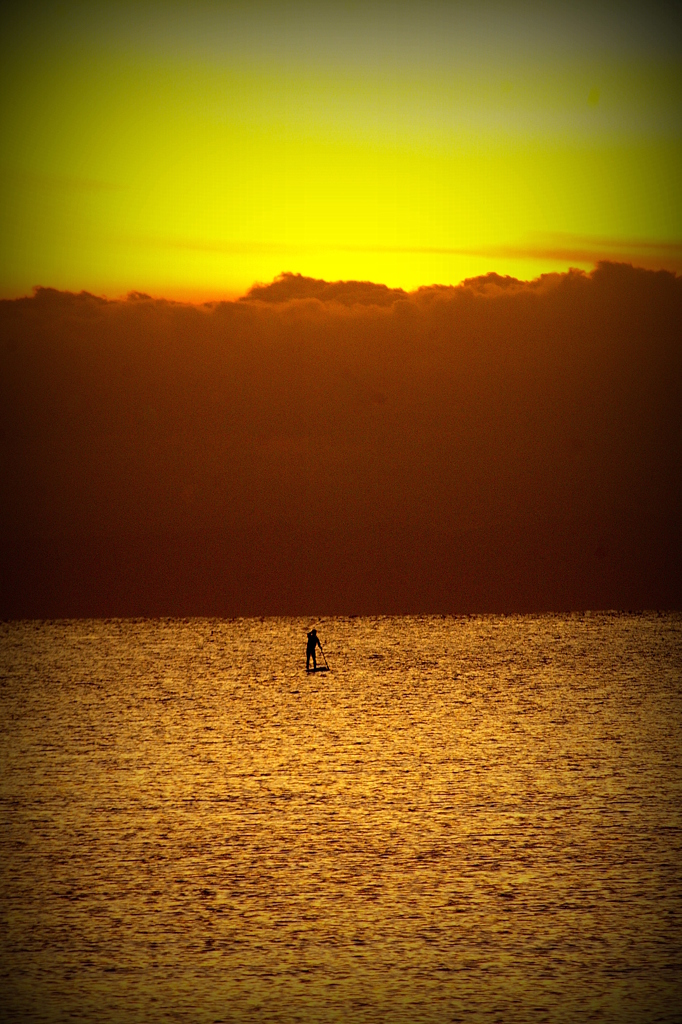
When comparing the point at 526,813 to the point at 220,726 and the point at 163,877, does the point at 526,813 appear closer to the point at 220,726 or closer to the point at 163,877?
the point at 163,877

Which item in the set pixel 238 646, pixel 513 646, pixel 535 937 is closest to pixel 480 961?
pixel 535 937

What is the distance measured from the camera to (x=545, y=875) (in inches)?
810

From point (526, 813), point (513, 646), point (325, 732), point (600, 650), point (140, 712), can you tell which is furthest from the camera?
point (513, 646)

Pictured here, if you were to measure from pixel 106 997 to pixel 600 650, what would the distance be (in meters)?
101

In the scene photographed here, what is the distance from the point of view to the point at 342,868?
2127 cm

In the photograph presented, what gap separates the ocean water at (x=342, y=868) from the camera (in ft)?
50.1

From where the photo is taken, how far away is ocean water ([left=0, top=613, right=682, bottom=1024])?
15273mm

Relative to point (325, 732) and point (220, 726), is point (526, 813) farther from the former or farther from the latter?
point (220, 726)

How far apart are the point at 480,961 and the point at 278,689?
49.4 meters

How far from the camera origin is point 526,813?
85.9 ft

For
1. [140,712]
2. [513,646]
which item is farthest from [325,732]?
[513,646]

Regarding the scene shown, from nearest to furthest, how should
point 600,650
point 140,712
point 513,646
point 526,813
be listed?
1. point 526,813
2. point 140,712
3. point 600,650
4. point 513,646

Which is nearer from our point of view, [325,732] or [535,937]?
[535,937]

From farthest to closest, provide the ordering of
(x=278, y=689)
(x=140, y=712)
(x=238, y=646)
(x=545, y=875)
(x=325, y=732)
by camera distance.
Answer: (x=238, y=646), (x=278, y=689), (x=140, y=712), (x=325, y=732), (x=545, y=875)
